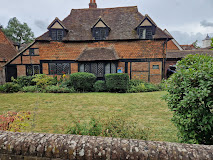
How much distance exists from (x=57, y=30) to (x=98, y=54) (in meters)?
5.47

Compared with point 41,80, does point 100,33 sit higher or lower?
higher

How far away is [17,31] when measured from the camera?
1639 inches

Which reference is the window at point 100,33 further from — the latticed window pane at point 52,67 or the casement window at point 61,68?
the latticed window pane at point 52,67

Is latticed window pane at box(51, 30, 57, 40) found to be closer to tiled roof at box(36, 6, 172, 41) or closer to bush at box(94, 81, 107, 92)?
tiled roof at box(36, 6, 172, 41)

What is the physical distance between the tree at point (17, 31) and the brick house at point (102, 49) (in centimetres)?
3072

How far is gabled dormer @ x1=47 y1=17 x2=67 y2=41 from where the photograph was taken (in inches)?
623

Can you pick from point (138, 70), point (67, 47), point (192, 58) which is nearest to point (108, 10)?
point (67, 47)

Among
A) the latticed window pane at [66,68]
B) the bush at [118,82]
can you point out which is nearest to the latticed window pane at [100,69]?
the bush at [118,82]

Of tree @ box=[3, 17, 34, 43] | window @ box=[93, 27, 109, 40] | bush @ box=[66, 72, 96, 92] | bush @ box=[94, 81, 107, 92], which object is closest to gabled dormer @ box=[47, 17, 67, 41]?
window @ box=[93, 27, 109, 40]

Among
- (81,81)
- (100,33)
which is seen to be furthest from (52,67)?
(100,33)

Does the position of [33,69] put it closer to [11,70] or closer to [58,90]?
[11,70]

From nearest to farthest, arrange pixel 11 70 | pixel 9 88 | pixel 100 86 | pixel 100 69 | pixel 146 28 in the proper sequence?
pixel 9 88 < pixel 100 86 < pixel 146 28 < pixel 100 69 < pixel 11 70

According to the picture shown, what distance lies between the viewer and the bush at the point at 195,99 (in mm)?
2465

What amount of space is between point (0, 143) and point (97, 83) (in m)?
11.1
